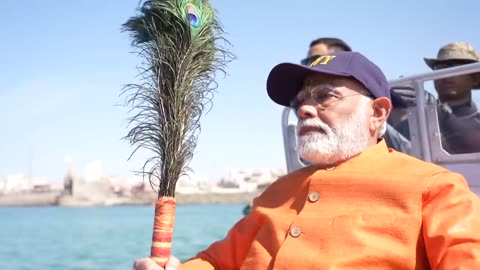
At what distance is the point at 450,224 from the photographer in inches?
74.7

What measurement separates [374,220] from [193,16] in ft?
3.48

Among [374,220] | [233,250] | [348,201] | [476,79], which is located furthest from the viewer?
[476,79]

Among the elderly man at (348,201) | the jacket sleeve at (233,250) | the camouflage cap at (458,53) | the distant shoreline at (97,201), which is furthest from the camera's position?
the distant shoreline at (97,201)

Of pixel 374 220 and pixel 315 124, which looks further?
pixel 315 124

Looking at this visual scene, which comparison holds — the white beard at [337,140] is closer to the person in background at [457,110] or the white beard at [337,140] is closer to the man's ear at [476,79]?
the person in background at [457,110]

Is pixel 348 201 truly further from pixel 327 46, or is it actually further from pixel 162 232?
pixel 327 46

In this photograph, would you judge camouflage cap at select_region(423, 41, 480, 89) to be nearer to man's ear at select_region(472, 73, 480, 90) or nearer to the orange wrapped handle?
man's ear at select_region(472, 73, 480, 90)

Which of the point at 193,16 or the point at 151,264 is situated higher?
the point at 193,16

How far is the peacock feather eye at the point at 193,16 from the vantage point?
2514 millimetres

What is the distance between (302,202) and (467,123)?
1.79 meters

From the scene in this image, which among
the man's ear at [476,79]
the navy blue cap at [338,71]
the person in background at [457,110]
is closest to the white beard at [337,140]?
the navy blue cap at [338,71]

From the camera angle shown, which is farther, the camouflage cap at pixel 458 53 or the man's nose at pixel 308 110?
the camouflage cap at pixel 458 53

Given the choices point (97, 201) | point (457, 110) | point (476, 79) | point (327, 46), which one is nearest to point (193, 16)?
point (476, 79)

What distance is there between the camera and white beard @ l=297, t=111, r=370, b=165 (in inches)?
90.0
